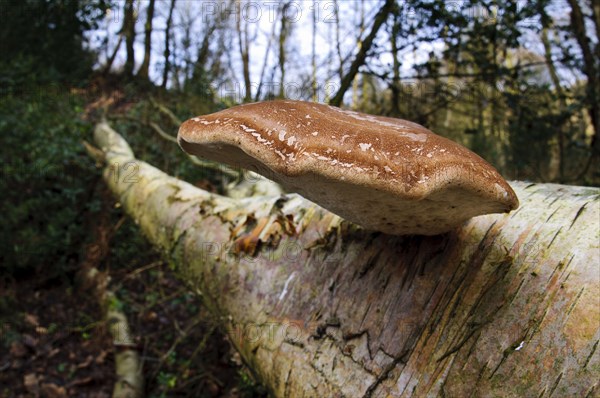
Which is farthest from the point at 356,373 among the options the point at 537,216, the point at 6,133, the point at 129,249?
the point at 6,133

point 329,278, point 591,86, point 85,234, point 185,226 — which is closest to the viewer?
point 329,278

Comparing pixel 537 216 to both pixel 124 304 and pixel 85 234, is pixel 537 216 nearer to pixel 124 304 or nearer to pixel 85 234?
pixel 124 304

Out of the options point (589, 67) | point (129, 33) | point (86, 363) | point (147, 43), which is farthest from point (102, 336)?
point (129, 33)

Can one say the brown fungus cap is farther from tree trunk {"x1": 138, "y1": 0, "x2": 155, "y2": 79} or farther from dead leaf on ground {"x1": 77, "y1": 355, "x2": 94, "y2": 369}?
tree trunk {"x1": 138, "y1": 0, "x2": 155, "y2": 79}

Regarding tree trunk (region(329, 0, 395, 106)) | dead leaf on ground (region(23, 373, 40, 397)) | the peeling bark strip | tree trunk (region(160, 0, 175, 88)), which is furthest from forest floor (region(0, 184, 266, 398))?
tree trunk (region(160, 0, 175, 88))

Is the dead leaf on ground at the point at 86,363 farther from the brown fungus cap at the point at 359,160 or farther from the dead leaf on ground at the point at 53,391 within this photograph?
the brown fungus cap at the point at 359,160

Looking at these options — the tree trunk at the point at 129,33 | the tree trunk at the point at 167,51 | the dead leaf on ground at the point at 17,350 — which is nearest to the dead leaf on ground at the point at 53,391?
the dead leaf on ground at the point at 17,350

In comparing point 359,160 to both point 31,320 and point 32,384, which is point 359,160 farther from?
point 31,320
